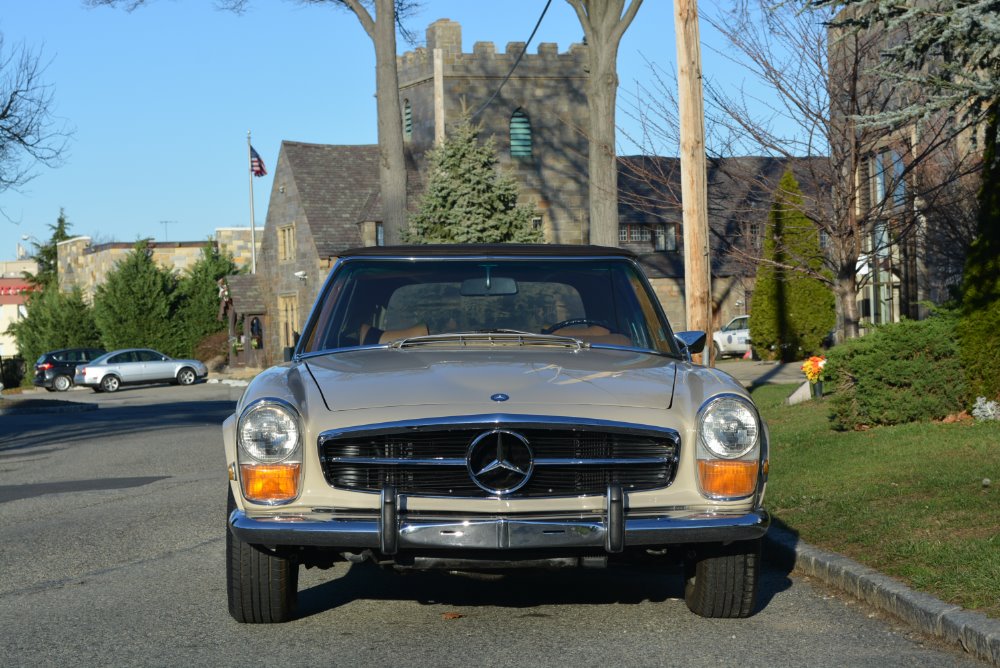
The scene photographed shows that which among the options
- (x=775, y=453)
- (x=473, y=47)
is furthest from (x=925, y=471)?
(x=473, y=47)

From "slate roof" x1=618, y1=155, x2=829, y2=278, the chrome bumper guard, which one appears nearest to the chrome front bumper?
the chrome bumper guard

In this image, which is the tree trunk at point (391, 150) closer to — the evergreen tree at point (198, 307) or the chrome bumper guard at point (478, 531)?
the chrome bumper guard at point (478, 531)

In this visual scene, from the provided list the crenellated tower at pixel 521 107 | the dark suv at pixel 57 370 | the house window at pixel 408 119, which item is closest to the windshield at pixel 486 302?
the crenellated tower at pixel 521 107

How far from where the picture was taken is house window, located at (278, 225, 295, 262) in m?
51.3

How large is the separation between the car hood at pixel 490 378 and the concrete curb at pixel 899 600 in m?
1.48

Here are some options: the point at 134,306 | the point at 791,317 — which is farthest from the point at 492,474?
the point at 134,306

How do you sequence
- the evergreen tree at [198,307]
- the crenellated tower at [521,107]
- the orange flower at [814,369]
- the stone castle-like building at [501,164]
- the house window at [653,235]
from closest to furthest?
the orange flower at [814,369], the crenellated tower at [521,107], the stone castle-like building at [501,164], the house window at [653,235], the evergreen tree at [198,307]

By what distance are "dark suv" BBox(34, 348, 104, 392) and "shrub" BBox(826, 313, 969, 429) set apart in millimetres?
41729

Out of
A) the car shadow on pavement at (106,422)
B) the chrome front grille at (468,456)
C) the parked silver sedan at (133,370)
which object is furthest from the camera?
the parked silver sedan at (133,370)

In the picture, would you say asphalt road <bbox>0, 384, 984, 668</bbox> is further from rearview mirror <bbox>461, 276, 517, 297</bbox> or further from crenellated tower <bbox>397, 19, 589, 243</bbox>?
crenellated tower <bbox>397, 19, 589, 243</bbox>

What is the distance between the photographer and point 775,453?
41.0 ft

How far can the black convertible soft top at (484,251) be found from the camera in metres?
7.29

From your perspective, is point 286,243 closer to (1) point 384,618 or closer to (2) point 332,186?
(2) point 332,186

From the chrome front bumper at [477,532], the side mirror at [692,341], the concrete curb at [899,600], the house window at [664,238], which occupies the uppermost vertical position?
the house window at [664,238]
